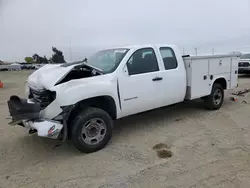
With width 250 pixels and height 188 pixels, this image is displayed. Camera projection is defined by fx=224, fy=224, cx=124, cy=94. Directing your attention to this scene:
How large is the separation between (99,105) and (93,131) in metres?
0.54

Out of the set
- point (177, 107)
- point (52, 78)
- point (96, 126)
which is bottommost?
point (177, 107)

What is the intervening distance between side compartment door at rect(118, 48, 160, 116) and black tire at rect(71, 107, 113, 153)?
51cm

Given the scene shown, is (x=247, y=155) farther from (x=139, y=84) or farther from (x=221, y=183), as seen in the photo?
(x=139, y=84)

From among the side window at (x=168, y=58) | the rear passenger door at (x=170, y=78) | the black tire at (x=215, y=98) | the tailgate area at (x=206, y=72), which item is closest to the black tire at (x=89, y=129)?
the rear passenger door at (x=170, y=78)

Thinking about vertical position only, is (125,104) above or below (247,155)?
above

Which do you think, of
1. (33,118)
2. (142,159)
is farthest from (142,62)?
(33,118)

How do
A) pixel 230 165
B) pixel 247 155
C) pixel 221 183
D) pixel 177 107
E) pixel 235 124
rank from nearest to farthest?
pixel 221 183 < pixel 230 165 < pixel 247 155 < pixel 235 124 < pixel 177 107

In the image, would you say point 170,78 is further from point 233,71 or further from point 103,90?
point 233,71

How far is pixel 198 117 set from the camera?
5.78 meters

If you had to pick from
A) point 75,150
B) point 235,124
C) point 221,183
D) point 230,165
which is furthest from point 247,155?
point 75,150

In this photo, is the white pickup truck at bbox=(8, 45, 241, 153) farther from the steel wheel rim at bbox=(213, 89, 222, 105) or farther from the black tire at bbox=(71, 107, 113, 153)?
the steel wheel rim at bbox=(213, 89, 222, 105)

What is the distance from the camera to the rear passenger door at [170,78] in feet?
16.0

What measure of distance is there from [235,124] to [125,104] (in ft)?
8.88

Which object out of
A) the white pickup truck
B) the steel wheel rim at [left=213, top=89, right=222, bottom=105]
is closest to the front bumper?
the white pickup truck
